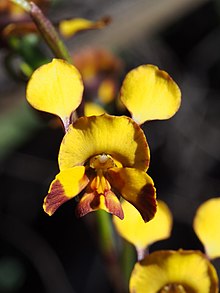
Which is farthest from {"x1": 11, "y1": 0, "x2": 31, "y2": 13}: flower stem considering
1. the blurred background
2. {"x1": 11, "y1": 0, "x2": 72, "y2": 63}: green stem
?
the blurred background

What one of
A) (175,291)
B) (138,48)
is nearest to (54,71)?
(175,291)

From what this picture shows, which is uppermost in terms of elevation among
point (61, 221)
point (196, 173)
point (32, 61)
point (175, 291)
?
point (32, 61)

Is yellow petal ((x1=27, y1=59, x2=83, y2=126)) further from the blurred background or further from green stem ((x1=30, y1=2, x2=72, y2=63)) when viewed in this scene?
the blurred background

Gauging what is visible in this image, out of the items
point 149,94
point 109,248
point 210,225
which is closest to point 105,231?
point 109,248

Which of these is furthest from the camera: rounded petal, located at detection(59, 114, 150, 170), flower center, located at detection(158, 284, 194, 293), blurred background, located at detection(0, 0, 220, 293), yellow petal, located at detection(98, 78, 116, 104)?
blurred background, located at detection(0, 0, 220, 293)

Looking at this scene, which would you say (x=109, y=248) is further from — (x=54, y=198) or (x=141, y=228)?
(x=54, y=198)

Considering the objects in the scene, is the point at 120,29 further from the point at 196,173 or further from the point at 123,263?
the point at 123,263

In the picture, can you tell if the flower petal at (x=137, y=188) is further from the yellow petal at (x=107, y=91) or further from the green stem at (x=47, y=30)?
the yellow petal at (x=107, y=91)

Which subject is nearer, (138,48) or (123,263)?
(123,263)
